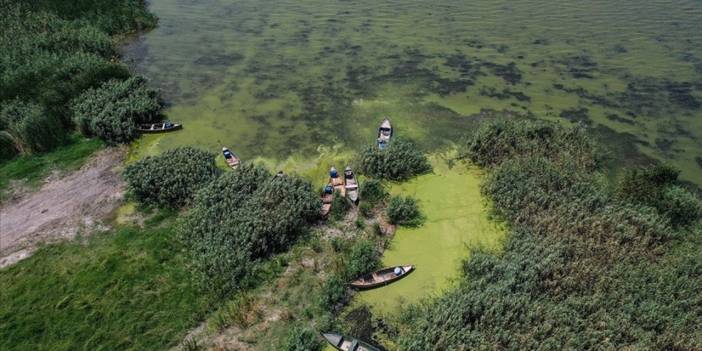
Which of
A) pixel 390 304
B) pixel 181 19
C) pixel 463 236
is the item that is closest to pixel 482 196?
pixel 463 236

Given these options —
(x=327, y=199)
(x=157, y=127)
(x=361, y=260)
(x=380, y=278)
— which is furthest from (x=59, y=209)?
(x=380, y=278)

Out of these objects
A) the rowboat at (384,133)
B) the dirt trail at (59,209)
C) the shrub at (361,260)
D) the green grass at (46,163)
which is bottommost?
the shrub at (361,260)

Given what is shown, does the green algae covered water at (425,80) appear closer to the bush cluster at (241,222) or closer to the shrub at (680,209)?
the bush cluster at (241,222)

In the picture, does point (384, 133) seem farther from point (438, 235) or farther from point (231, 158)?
point (231, 158)

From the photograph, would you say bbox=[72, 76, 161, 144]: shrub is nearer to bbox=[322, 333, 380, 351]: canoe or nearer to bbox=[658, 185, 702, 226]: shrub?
bbox=[322, 333, 380, 351]: canoe

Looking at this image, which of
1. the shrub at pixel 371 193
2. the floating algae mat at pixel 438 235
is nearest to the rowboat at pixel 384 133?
the floating algae mat at pixel 438 235

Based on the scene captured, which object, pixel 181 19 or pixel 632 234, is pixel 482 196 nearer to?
pixel 632 234
